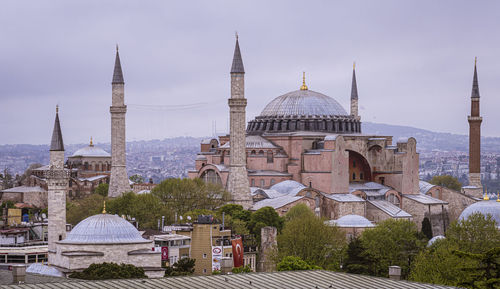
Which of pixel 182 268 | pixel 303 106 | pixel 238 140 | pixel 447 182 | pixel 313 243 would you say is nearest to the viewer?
pixel 182 268

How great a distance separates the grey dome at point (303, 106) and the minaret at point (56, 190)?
21526mm

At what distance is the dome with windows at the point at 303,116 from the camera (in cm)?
5622

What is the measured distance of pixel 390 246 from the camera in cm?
3612

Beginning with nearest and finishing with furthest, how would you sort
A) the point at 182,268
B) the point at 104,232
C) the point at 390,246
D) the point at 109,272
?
the point at 109,272, the point at 104,232, the point at 182,268, the point at 390,246

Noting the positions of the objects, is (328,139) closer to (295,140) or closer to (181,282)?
(295,140)

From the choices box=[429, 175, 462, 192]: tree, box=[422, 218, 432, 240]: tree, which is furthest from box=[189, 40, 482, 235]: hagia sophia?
box=[429, 175, 462, 192]: tree

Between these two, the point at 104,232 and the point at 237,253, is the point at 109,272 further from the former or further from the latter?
the point at 237,253

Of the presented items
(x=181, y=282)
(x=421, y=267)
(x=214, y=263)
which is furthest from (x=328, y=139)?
(x=181, y=282)

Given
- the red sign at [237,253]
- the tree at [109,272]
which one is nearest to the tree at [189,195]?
the red sign at [237,253]

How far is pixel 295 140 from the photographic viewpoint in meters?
53.8

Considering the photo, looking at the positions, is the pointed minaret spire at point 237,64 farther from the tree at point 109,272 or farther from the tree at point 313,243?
the tree at point 109,272

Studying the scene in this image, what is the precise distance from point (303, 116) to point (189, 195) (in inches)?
434

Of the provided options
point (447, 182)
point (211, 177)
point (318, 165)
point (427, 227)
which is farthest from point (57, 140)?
point (447, 182)

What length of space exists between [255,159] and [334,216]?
6.78 metres
